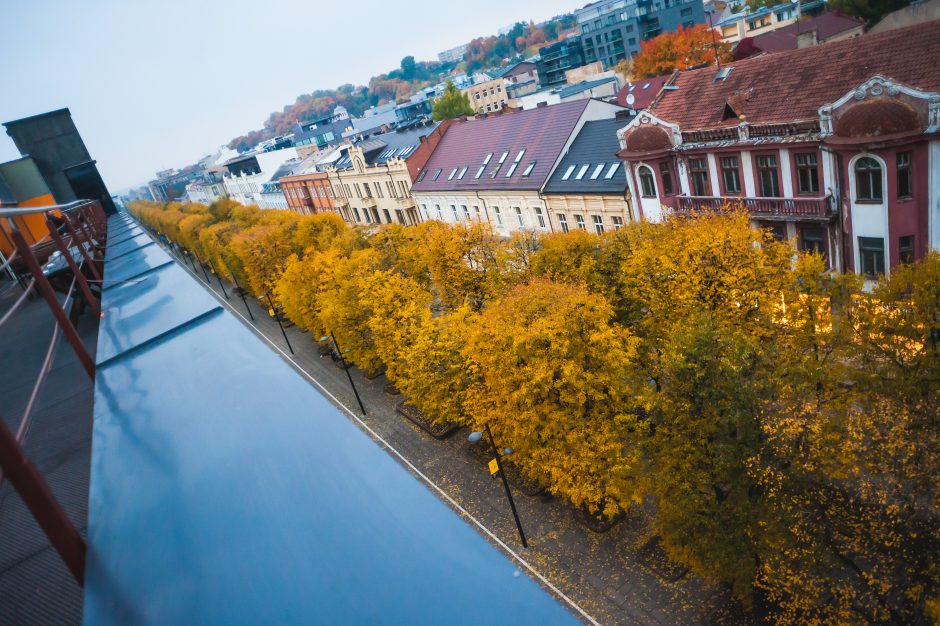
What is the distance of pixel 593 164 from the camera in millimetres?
42344

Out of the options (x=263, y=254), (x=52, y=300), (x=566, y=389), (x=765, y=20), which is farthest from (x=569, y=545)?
(x=765, y=20)

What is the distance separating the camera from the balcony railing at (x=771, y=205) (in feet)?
92.9

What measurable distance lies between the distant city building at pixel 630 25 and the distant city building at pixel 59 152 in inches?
4406

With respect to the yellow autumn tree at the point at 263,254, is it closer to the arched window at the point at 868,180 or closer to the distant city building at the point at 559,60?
the arched window at the point at 868,180

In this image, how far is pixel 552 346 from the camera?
20.2 m

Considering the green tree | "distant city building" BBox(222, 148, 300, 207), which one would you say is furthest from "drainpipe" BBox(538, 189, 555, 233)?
"distant city building" BBox(222, 148, 300, 207)

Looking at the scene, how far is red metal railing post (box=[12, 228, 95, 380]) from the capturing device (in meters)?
7.54

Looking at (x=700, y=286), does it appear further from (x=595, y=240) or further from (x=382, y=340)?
(x=382, y=340)

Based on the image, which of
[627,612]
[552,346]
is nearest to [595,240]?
[552,346]

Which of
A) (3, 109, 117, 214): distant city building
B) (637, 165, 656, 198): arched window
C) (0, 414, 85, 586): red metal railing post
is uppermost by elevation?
(3, 109, 117, 214): distant city building

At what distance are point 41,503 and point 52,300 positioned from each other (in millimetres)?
5042

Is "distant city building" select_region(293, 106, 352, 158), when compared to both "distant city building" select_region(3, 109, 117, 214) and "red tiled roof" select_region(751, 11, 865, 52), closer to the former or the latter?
"distant city building" select_region(3, 109, 117, 214)

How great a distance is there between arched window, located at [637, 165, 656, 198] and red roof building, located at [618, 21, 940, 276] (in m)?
0.08

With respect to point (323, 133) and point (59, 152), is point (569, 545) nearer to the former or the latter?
point (59, 152)
